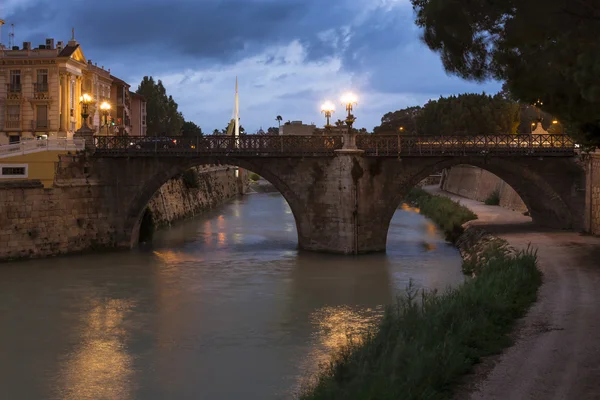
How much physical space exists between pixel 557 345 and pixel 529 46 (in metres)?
4.90

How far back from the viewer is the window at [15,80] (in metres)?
41.6

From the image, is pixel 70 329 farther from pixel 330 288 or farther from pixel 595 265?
pixel 595 265

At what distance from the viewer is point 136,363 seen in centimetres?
1477

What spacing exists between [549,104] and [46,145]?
2225 cm

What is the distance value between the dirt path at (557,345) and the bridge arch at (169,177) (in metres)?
12.2

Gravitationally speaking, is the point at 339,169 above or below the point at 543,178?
above

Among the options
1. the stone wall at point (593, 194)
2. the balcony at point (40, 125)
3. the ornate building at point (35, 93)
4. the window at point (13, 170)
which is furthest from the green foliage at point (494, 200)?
the window at point (13, 170)

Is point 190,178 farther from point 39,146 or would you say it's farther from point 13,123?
point 39,146

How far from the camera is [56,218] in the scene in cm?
2836

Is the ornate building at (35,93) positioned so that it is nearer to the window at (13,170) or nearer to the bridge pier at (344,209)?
the window at (13,170)

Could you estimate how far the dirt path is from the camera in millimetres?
8906

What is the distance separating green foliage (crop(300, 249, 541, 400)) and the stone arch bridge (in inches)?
546

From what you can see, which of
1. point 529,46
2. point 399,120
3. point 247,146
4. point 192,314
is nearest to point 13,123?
point 247,146

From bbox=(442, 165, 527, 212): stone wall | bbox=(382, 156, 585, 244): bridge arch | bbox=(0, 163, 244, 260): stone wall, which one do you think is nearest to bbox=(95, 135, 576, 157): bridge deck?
bbox=(382, 156, 585, 244): bridge arch
